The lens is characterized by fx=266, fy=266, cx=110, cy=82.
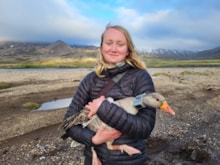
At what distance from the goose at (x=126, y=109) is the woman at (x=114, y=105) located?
0.08 meters

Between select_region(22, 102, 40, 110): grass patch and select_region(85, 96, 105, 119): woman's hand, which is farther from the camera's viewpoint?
select_region(22, 102, 40, 110): grass patch

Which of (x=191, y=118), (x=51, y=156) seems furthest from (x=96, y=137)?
(x=191, y=118)

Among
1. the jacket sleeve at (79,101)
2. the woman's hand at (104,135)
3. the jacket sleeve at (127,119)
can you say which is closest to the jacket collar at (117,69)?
the jacket sleeve at (79,101)

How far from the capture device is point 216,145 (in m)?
12.0

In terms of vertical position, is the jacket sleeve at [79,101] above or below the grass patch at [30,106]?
above

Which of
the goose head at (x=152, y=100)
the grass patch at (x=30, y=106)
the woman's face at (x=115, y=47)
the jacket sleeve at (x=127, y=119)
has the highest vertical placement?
the woman's face at (x=115, y=47)

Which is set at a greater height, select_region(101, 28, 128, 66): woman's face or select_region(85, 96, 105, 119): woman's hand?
select_region(101, 28, 128, 66): woman's face

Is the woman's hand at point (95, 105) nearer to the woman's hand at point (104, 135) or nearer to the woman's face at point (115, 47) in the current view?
the woman's hand at point (104, 135)

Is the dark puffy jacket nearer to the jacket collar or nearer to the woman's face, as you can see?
the jacket collar

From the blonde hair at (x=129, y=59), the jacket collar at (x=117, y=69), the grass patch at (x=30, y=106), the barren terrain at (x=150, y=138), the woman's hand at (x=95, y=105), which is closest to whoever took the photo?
the woman's hand at (x=95, y=105)

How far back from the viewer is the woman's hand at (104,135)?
357 centimetres

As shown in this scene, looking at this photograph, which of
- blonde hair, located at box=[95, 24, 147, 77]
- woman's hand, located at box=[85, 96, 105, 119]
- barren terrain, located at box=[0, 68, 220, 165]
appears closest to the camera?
woman's hand, located at box=[85, 96, 105, 119]

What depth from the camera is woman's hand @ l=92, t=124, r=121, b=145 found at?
141 inches

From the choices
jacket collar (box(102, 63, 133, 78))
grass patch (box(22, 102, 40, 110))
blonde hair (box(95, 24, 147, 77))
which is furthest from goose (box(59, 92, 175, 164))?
grass patch (box(22, 102, 40, 110))
